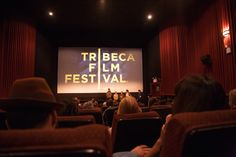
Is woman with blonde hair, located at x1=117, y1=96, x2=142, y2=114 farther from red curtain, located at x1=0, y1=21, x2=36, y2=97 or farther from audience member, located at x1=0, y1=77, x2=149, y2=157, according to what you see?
red curtain, located at x1=0, y1=21, x2=36, y2=97

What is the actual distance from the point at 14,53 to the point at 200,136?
8089mm

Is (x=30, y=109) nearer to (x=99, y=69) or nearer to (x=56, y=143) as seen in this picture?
(x=56, y=143)

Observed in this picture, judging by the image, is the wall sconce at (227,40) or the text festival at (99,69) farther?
the text festival at (99,69)

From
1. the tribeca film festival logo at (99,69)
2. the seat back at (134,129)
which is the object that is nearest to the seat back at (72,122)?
the seat back at (134,129)

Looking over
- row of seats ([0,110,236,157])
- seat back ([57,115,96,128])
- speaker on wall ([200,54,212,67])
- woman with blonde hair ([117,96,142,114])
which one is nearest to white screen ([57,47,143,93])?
speaker on wall ([200,54,212,67])

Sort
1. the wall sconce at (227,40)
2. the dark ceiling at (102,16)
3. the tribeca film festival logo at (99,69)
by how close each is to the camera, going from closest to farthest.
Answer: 1. the wall sconce at (227,40)
2. the dark ceiling at (102,16)
3. the tribeca film festival logo at (99,69)

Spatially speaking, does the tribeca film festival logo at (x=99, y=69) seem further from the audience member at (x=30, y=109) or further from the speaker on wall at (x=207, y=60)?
the audience member at (x=30, y=109)

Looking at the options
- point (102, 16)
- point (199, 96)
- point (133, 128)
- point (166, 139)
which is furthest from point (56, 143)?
point (102, 16)

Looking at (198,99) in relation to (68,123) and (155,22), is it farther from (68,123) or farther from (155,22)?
(155,22)

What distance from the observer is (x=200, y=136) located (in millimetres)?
609

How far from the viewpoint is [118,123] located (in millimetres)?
1651

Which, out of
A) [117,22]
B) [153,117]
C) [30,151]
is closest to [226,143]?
[30,151]

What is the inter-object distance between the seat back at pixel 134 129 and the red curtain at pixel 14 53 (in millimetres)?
6649

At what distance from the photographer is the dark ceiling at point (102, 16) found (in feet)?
23.4
